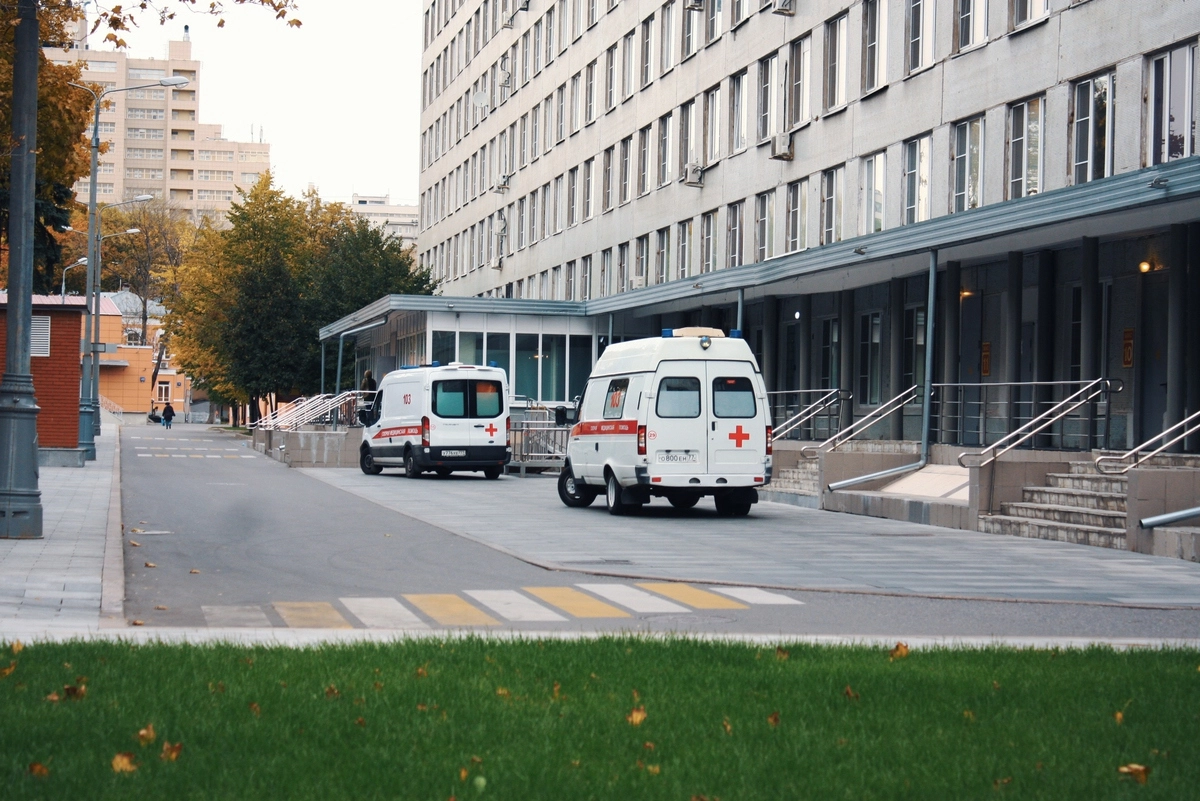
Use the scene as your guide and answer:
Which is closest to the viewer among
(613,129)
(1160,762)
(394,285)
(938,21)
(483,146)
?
(1160,762)

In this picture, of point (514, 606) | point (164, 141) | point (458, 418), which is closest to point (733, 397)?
point (514, 606)

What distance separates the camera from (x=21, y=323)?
49.9 feet

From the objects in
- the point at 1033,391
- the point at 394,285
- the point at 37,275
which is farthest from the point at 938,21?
the point at 394,285

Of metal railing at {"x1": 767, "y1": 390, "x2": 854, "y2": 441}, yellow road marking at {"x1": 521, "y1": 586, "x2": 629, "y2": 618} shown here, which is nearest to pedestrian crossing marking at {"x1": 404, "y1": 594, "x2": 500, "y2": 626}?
yellow road marking at {"x1": 521, "y1": 586, "x2": 629, "y2": 618}

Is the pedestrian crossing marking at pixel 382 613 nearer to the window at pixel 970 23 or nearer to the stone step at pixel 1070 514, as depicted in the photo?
the stone step at pixel 1070 514

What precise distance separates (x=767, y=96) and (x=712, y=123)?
4.07 m

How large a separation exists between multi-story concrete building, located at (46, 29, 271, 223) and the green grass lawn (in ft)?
530

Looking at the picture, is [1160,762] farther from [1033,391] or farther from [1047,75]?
[1047,75]

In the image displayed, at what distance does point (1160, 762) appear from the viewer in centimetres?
560

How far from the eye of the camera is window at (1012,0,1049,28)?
86.8 feet

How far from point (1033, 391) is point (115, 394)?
9291 centimetres

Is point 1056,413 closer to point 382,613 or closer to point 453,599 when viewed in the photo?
point 453,599

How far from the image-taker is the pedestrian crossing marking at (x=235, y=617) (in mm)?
9859

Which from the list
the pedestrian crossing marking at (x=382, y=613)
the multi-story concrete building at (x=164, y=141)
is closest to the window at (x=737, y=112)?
the pedestrian crossing marking at (x=382, y=613)
